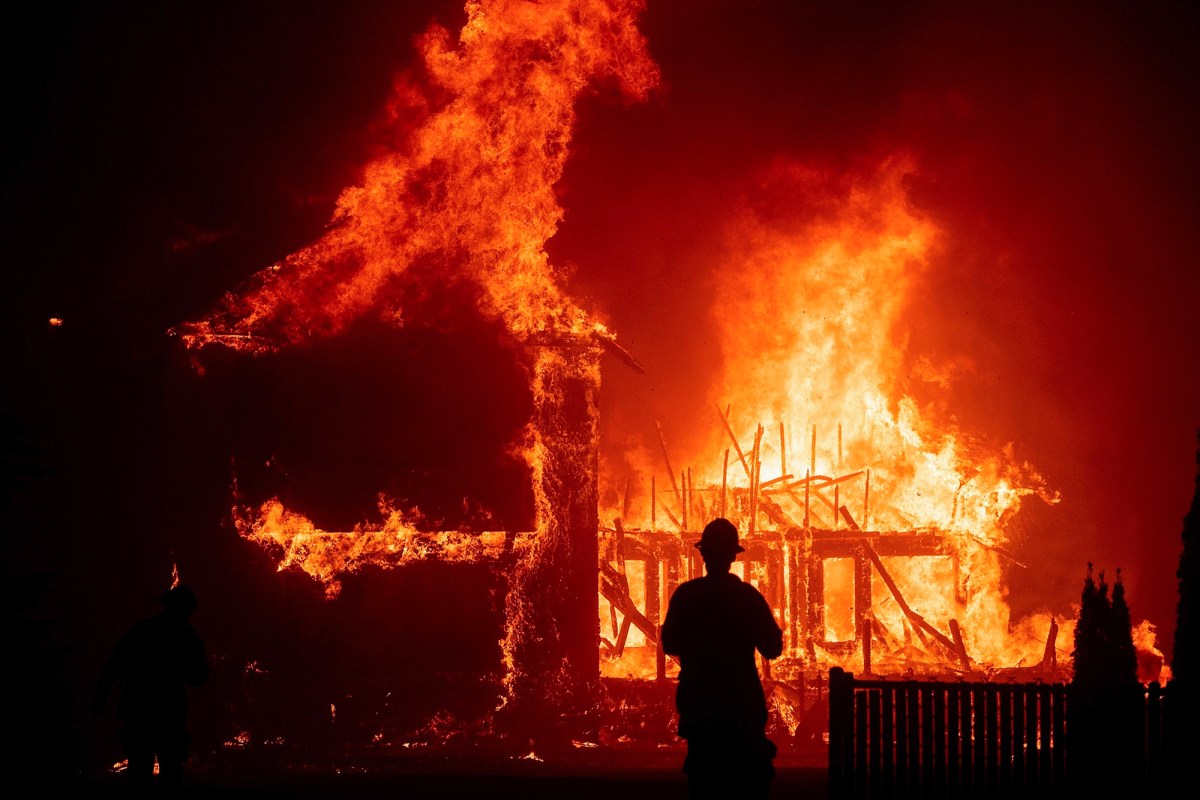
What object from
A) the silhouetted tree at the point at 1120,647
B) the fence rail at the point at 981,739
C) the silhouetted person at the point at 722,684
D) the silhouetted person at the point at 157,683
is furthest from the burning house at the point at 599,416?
the silhouetted person at the point at 722,684

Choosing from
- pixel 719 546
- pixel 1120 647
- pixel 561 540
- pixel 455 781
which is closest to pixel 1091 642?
pixel 1120 647

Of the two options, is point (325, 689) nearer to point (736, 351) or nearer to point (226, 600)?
point (226, 600)

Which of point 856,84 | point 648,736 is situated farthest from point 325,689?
point 856,84

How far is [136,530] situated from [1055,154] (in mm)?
21859

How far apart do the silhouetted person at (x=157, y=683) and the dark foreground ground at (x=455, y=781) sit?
0.32 metres

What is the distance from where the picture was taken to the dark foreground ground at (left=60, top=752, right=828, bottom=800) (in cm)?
1199

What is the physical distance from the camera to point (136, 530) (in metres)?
18.5

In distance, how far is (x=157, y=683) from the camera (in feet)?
32.2

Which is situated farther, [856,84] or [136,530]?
[856,84]

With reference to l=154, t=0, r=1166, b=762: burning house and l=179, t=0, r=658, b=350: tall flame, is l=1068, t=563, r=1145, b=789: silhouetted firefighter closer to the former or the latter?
l=154, t=0, r=1166, b=762: burning house

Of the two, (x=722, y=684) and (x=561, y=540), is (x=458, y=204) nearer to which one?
(x=561, y=540)

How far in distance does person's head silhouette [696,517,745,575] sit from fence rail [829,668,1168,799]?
2.88 meters

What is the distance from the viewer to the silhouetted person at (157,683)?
9797 millimetres

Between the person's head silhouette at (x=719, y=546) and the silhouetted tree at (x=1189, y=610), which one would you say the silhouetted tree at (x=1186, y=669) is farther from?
the person's head silhouette at (x=719, y=546)
